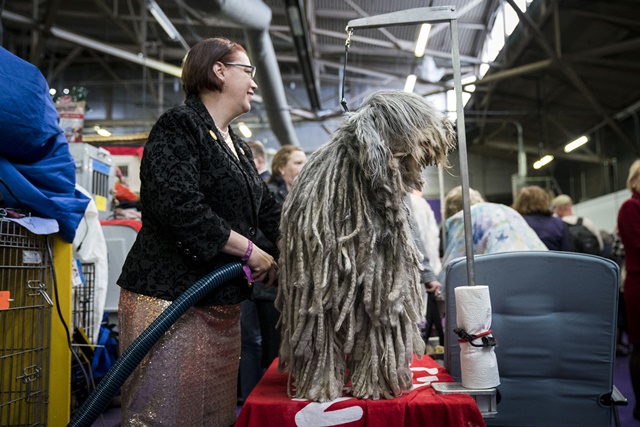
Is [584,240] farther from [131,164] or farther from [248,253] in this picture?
[248,253]

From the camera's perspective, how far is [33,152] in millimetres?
1764

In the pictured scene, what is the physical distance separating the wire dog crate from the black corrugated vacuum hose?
2.17ft

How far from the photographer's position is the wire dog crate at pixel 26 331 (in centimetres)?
181

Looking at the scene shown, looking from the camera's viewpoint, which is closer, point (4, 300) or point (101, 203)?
point (4, 300)

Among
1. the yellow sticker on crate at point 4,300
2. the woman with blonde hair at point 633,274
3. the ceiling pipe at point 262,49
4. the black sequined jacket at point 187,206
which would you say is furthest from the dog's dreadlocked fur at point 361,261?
the ceiling pipe at point 262,49

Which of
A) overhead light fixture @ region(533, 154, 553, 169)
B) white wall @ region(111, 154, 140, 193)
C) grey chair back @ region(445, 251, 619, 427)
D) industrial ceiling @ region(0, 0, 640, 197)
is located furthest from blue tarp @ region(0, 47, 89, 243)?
overhead light fixture @ region(533, 154, 553, 169)

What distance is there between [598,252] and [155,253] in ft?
15.0

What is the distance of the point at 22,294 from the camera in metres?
1.88

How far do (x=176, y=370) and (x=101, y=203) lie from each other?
235cm

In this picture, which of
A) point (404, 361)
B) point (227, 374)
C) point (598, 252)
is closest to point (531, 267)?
point (404, 361)

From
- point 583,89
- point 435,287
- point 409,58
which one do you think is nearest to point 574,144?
point 583,89

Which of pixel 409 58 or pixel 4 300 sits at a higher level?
pixel 409 58

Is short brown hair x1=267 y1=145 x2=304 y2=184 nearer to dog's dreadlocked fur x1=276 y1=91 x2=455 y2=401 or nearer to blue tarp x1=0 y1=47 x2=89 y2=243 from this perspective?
blue tarp x1=0 y1=47 x2=89 y2=243

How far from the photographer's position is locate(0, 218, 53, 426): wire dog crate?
1806 millimetres
